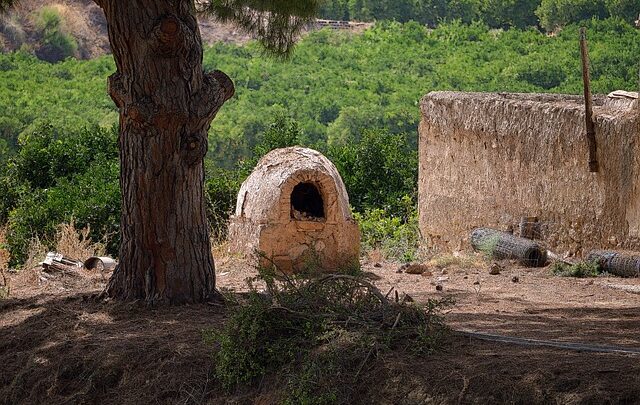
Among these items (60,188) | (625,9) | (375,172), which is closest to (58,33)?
(625,9)

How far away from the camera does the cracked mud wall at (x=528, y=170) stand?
39.1ft

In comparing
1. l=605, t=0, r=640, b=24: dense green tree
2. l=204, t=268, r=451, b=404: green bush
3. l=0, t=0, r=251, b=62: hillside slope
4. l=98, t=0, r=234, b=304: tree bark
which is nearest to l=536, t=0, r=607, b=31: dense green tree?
l=605, t=0, r=640, b=24: dense green tree

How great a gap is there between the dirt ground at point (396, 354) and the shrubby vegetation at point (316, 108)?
4.63 m

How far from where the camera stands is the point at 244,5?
37.3 ft

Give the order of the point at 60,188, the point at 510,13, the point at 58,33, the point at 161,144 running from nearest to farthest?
the point at 161,144, the point at 60,188, the point at 510,13, the point at 58,33

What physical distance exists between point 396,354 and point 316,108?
30.0 meters

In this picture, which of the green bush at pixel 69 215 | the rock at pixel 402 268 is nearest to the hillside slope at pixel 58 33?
the green bush at pixel 69 215

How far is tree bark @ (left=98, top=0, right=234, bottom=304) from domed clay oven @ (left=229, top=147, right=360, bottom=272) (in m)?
2.55

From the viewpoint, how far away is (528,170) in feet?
43.6

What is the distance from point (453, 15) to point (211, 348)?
36.4 meters

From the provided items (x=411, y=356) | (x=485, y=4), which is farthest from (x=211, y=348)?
(x=485, y=4)

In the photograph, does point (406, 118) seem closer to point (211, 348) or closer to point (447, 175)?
point (447, 175)

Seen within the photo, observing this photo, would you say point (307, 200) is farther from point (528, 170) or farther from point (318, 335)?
point (318, 335)

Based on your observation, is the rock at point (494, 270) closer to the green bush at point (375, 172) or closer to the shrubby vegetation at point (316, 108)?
the shrubby vegetation at point (316, 108)
